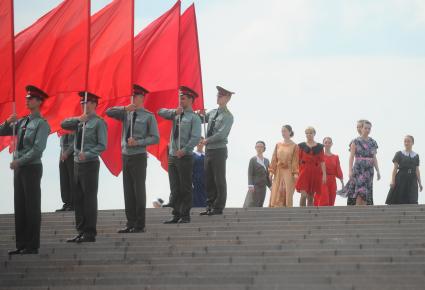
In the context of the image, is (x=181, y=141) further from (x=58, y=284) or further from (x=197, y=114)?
(x=58, y=284)

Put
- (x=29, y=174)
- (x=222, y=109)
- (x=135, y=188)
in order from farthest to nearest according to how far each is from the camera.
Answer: (x=222, y=109) < (x=135, y=188) < (x=29, y=174)

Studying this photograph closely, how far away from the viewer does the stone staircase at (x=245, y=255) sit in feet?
44.3

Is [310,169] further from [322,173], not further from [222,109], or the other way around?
[222,109]

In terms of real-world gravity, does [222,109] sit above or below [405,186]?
above

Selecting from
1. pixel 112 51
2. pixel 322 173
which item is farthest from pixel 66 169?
pixel 322 173

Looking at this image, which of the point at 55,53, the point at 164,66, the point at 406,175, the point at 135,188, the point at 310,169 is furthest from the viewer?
the point at 310,169

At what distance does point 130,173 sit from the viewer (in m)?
16.7

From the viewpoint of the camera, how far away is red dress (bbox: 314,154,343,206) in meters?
21.3

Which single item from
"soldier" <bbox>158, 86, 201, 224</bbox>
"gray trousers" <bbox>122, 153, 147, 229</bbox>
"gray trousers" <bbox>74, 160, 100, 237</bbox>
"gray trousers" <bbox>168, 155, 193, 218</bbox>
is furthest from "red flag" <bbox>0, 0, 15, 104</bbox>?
"gray trousers" <bbox>168, 155, 193, 218</bbox>

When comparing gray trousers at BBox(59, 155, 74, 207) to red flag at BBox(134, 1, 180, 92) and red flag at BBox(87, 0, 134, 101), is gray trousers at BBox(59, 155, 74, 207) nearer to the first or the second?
red flag at BBox(134, 1, 180, 92)

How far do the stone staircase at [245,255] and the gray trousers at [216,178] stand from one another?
28cm

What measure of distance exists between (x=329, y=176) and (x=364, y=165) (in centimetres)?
136

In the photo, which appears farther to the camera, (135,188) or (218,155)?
(218,155)

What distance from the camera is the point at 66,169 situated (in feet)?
Result: 65.3
